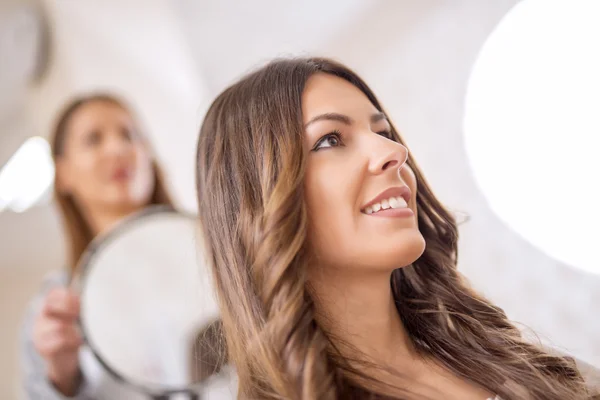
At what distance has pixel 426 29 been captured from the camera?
1.79ft

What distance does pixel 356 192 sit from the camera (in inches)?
15.5

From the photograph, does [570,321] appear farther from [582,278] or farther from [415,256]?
[415,256]

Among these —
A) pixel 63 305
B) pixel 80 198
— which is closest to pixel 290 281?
pixel 63 305

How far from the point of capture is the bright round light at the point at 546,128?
42cm

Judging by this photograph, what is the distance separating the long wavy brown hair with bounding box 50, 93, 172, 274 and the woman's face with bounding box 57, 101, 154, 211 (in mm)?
11

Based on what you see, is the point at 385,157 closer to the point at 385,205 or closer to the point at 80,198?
the point at 385,205

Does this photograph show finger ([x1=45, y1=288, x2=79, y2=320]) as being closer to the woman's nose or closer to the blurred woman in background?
the blurred woman in background

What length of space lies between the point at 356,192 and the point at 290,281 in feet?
0.25

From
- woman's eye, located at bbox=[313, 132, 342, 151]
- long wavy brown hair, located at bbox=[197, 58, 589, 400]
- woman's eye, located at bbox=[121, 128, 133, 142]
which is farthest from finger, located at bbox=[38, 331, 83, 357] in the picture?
woman's eye, located at bbox=[313, 132, 342, 151]

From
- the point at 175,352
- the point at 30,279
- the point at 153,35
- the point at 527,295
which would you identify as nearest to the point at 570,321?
the point at 527,295

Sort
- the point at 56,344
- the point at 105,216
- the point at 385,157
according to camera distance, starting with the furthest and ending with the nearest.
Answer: the point at 105,216, the point at 56,344, the point at 385,157

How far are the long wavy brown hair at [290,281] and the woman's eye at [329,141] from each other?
1 centimetres

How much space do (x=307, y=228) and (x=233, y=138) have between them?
0.10 meters

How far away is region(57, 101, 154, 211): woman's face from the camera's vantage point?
32.3 inches
